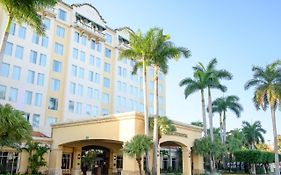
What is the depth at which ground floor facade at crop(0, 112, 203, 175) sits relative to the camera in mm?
27641

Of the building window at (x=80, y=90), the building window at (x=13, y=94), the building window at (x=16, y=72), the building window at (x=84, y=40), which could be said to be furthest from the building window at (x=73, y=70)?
the building window at (x=13, y=94)

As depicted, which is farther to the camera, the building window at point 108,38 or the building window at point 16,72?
the building window at point 108,38

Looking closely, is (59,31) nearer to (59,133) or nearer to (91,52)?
(91,52)

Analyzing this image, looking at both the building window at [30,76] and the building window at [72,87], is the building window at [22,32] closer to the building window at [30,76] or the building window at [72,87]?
the building window at [30,76]

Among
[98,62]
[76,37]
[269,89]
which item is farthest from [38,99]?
[269,89]

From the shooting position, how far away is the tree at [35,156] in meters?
32.4

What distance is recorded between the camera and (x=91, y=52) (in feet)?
171

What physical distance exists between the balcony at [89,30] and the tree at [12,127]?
30410 mm


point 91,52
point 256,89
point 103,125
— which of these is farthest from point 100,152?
point 256,89

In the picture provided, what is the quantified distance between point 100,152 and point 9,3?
2566 centimetres

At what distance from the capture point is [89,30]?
51281 mm

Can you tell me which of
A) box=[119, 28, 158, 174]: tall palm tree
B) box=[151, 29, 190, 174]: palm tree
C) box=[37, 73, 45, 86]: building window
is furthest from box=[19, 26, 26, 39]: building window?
box=[151, 29, 190, 174]: palm tree

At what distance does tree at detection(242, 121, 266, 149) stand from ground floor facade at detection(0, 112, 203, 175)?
44.0m

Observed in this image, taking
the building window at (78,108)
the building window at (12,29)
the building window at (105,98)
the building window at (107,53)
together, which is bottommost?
the building window at (78,108)
